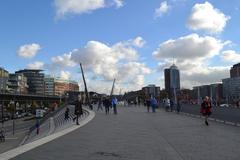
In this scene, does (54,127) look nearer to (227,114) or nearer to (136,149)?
(227,114)

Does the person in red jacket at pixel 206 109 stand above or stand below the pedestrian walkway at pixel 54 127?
above

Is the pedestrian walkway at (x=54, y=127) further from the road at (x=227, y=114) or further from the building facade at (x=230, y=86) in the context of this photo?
the building facade at (x=230, y=86)

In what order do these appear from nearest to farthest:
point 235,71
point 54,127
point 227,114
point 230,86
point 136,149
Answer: point 136,149
point 227,114
point 54,127
point 230,86
point 235,71

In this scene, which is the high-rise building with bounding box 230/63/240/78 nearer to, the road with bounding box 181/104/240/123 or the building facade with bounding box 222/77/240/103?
the building facade with bounding box 222/77/240/103

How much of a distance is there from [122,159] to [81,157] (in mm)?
1077

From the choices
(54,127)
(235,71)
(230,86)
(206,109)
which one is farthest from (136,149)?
(235,71)

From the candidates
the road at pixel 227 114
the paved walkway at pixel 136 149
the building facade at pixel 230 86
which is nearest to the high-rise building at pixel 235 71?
the building facade at pixel 230 86

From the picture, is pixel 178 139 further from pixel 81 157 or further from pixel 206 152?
pixel 81 157

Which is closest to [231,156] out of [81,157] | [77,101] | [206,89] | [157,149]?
[157,149]

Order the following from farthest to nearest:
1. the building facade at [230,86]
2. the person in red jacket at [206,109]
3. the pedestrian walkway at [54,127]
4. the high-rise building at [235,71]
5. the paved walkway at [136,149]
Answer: the high-rise building at [235,71], the building facade at [230,86], the pedestrian walkway at [54,127], the person in red jacket at [206,109], the paved walkway at [136,149]

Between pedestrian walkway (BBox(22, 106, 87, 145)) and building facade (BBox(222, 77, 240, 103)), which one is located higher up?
building facade (BBox(222, 77, 240, 103))

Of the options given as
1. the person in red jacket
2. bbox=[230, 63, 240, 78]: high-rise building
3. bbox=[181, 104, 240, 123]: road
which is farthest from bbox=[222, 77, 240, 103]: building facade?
the person in red jacket

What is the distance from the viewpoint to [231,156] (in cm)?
1029

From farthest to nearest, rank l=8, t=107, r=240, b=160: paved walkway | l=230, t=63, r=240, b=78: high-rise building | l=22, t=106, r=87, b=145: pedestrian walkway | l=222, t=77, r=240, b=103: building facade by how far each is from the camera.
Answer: l=230, t=63, r=240, b=78: high-rise building
l=222, t=77, r=240, b=103: building facade
l=22, t=106, r=87, b=145: pedestrian walkway
l=8, t=107, r=240, b=160: paved walkway
